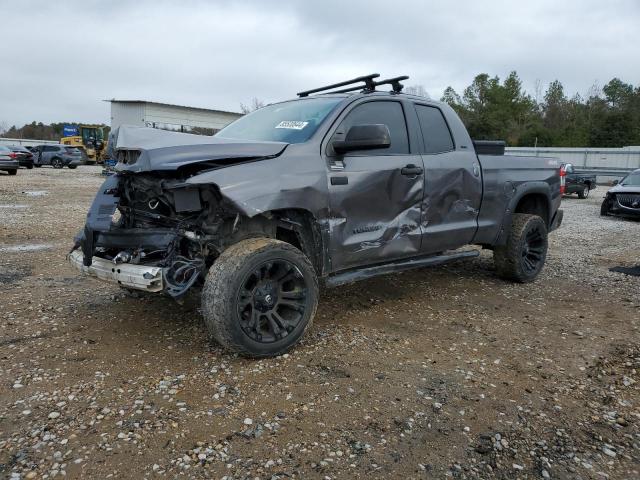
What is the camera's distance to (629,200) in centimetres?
1340

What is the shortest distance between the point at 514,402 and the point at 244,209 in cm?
210

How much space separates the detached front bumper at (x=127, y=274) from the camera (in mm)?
3344

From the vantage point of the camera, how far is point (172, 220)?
371cm

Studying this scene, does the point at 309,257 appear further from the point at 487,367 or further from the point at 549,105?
the point at 549,105

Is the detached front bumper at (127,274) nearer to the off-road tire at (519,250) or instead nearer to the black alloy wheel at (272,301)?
the black alloy wheel at (272,301)

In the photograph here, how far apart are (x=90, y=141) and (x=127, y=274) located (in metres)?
36.3

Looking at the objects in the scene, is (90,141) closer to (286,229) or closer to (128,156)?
(128,156)

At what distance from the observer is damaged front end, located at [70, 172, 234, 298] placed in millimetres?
3426

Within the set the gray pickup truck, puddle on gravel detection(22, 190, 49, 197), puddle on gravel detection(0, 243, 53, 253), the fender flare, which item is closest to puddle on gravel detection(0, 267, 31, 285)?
puddle on gravel detection(0, 243, 53, 253)

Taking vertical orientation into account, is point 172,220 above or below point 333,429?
above

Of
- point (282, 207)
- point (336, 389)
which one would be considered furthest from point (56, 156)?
point (336, 389)

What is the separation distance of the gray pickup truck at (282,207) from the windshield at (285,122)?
18 millimetres

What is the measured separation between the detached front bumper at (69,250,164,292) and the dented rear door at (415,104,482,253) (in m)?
2.47

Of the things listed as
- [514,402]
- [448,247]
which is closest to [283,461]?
[514,402]
